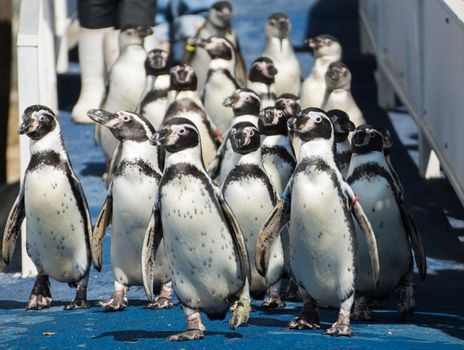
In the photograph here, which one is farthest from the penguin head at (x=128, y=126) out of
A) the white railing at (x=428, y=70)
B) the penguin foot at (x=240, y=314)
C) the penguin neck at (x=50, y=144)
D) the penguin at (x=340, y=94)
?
the penguin at (x=340, y=94)

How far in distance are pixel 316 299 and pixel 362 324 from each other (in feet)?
1.08

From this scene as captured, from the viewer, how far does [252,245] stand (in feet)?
21.8

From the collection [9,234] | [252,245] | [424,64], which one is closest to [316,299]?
[252,245]

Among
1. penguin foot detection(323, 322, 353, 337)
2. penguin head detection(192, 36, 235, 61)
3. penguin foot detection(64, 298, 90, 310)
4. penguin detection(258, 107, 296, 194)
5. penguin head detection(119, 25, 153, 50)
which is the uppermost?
penguin head detection(119, 25, 153, 50)

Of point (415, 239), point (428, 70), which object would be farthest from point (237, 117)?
point (428, 70)

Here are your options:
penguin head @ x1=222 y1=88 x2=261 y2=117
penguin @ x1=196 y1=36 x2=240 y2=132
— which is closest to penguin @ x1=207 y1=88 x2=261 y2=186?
penguin head @ x1=222 y1=88 x2=261 y2=117

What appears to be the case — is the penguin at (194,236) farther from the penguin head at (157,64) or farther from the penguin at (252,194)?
the penguin head at (157,64)

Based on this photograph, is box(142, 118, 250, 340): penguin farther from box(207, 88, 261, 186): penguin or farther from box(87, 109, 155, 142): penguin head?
box(207, 88, 261, 186): penguin

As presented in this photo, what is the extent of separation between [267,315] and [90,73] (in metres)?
5.29

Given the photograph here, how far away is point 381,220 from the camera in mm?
6402

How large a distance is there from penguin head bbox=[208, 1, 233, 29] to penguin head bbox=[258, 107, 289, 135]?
4.51m

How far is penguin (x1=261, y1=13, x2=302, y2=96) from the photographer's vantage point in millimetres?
10336

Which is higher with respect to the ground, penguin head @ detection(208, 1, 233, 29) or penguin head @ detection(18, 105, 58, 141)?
penguin head @ detection(208, 1, 233, 29)

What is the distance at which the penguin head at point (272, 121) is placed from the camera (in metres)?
6.91
